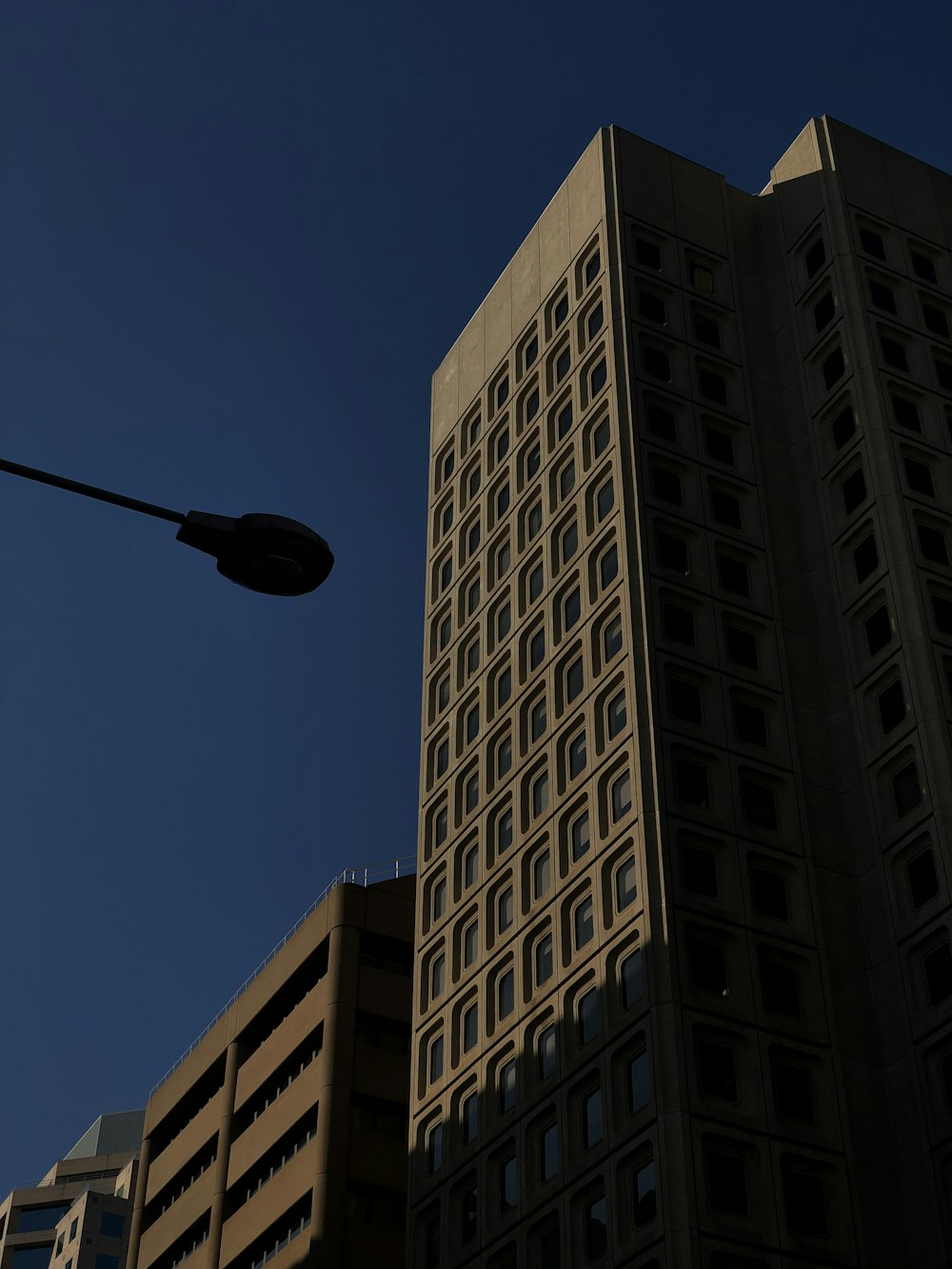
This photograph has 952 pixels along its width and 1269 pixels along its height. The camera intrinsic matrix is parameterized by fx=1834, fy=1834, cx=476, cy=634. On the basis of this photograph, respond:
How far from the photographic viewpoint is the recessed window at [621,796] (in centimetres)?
4994

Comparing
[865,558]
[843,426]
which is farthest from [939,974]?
[843,426]

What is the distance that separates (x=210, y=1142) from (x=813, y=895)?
3234 centimetres

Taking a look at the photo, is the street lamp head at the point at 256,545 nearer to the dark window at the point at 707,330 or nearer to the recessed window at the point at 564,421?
the recessed window at the point at 564,421

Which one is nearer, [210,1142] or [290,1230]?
[290,1230]

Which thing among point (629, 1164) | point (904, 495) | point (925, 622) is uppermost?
point (904, 495)

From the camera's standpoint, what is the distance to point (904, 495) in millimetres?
55125

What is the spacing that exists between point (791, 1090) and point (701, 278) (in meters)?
31.2

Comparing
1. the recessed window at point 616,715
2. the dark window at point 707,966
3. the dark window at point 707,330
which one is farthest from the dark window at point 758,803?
the dark window at point 707,330

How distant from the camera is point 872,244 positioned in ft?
208

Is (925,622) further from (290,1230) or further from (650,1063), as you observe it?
(290,1230)

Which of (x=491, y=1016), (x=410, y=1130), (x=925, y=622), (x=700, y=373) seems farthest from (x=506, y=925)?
(x=700, y=373)

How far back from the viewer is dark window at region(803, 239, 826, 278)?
63.3 m

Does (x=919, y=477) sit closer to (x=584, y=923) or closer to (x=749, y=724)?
(x=749, y=724)

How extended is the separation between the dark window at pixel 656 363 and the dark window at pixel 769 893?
1911 centimetres
